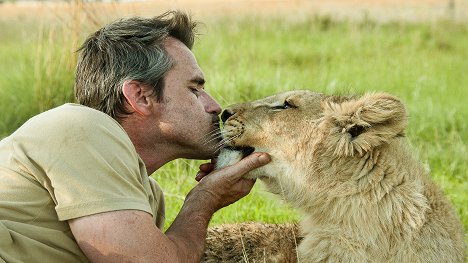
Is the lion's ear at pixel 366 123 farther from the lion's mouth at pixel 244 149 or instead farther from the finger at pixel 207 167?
the finger at pixel 207 167

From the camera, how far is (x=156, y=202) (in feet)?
12.9

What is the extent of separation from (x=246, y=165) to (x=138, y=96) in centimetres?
57

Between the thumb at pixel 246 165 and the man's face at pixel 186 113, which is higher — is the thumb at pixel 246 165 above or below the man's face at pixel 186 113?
below

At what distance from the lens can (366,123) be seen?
3.48 m

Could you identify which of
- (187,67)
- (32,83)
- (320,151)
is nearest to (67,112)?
(187,67)

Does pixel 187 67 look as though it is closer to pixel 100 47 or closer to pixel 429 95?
pixel 100 47

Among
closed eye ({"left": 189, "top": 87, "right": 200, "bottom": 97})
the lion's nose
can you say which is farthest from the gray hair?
the lion's nose

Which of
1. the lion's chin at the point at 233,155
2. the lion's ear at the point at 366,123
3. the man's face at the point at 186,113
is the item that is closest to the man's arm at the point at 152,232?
the lion's chin at the point at 233,155

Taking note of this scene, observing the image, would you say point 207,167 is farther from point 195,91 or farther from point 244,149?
point 195,91

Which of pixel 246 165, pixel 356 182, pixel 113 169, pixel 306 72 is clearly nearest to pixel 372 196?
pixel 356 182

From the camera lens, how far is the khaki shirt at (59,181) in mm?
3090

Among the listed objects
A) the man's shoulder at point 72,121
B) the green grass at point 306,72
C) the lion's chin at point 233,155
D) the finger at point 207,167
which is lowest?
the green grass at point 306,72

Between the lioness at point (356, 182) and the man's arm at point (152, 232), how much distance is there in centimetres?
17

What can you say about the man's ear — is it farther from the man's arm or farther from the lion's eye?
the lion's eye
